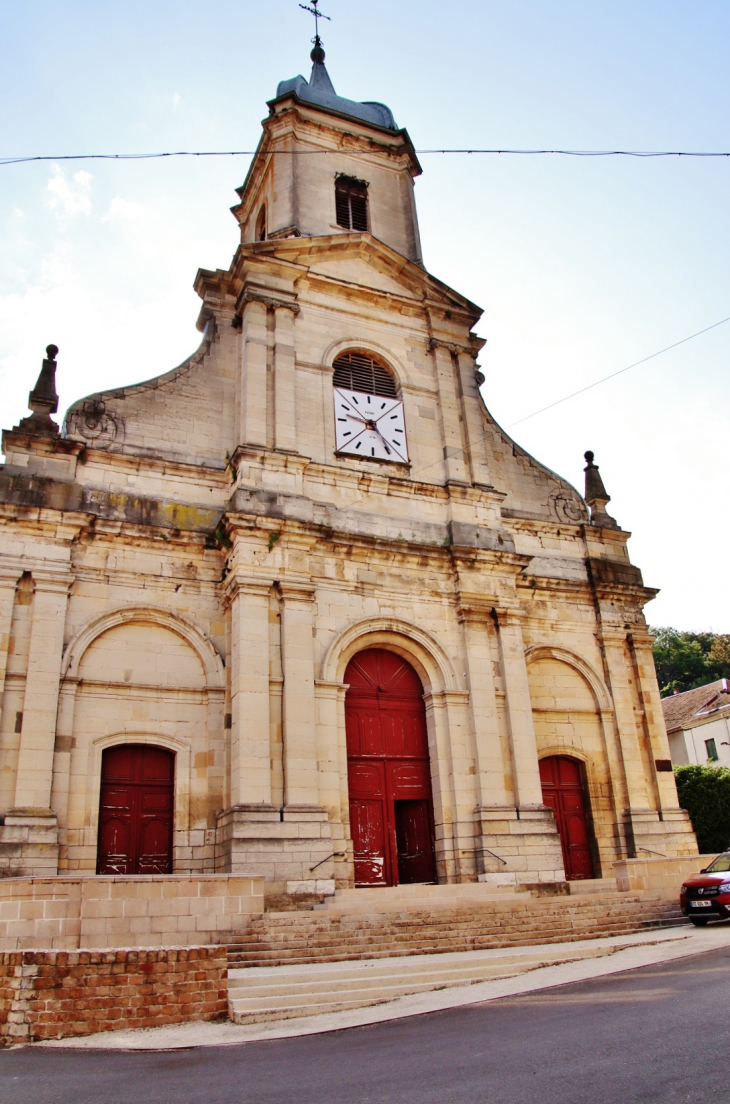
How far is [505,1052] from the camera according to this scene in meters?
6.26

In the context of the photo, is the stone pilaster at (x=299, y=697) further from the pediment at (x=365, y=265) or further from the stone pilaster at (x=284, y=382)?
the pediment at (x=365, y=265)

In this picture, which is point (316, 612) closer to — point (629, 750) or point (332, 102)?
point (629, 750)

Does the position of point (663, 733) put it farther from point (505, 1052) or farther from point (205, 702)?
point (505, 1052)

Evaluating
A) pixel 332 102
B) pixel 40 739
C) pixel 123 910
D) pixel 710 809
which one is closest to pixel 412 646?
pixel 40 739

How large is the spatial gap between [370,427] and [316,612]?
4765 millimetres

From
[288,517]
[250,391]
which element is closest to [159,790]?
[288,517]

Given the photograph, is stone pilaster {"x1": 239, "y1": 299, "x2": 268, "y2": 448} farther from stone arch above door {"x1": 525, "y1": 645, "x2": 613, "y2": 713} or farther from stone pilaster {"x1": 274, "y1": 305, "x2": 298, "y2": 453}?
stone arch above door {"x1": 525, "y1": 645, "x2": 613, "y2": 713}

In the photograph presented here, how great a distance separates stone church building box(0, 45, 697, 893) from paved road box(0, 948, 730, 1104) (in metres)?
6.00

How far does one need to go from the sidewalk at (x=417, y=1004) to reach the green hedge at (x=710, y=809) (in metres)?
17.0

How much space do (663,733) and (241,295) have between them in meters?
13.3

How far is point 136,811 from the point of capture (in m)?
14.3

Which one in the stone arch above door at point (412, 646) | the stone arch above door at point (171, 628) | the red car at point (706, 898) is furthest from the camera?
the stone arch above door at point (412, 646)

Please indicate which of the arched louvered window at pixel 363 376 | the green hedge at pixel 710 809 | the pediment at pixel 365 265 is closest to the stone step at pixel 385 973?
the arched louvered window at pixel 363 376

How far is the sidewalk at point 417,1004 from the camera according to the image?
768cm
